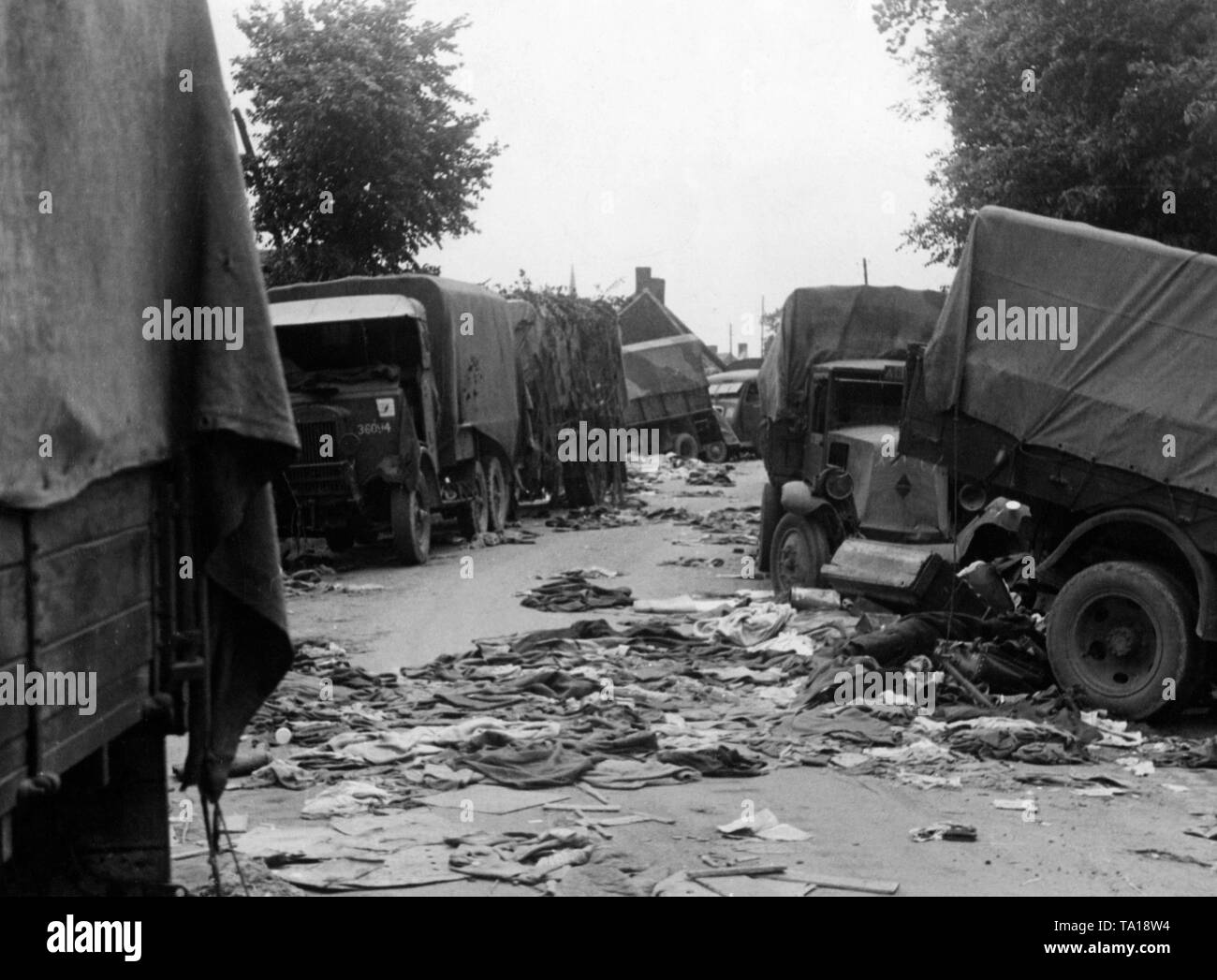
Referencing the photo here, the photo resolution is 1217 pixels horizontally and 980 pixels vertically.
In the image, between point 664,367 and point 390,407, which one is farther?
point 664,367

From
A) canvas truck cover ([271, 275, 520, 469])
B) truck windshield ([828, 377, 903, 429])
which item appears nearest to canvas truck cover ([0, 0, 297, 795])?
truck windshield ([828, 377, 903, 429])

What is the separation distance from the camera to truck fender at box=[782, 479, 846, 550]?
48.3 ft

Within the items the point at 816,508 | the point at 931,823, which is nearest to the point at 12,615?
the point at 931,823

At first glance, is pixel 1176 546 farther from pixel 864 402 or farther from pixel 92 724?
pixel 92 724

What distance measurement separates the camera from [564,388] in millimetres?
26375

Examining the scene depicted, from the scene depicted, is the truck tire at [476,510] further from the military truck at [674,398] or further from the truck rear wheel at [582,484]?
the military truck at [674,398]

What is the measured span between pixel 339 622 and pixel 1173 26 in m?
14.5

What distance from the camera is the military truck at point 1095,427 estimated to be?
30.0 feet

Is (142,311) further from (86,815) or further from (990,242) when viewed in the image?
(990,242)

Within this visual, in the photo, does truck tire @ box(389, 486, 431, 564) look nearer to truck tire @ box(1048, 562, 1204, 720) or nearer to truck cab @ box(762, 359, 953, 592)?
truck cab @ box(762, 359, 953, 592)

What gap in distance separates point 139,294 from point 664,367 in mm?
37272

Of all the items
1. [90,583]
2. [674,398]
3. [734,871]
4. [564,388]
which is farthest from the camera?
[674,398]

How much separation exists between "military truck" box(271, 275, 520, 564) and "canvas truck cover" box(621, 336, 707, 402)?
1866 centimetres
